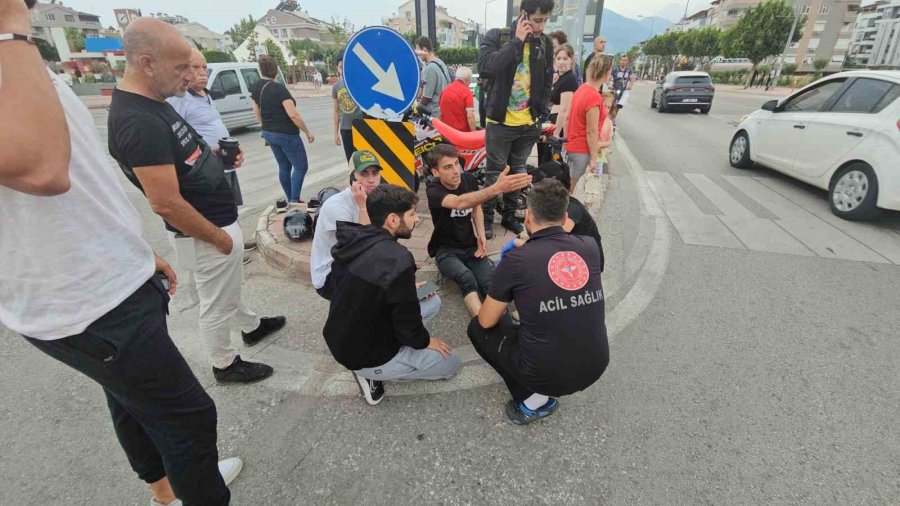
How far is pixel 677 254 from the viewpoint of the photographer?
176 inches

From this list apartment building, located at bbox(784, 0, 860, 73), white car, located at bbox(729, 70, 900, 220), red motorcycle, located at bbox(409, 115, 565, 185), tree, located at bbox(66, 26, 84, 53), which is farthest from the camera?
apartment building, located at bbox(784, 0, 860, 73)

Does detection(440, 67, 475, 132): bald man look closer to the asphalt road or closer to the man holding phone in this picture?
the man holding phone

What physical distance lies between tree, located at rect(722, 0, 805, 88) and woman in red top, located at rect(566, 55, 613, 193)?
151ft

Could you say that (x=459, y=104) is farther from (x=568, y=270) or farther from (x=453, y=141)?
(x=568, y=270)

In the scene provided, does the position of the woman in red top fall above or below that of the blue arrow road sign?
below

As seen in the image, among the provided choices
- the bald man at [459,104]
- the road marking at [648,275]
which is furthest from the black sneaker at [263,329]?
the bald man at [459,104]

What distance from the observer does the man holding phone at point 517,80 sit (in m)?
3.94

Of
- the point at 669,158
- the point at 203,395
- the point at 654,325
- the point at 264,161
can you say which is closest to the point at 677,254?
the point at 654,325

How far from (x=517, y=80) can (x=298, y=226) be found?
8.92 ft

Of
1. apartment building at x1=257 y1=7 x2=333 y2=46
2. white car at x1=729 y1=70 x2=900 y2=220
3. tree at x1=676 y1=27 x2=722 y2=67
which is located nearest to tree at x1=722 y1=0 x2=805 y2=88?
tree at x1=676 y1=27 x2=722 y2=67

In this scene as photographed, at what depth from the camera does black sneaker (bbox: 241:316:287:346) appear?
10.1 ft

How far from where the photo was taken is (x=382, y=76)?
3.36 metres

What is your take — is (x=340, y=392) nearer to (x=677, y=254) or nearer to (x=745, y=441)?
(x=745, y=441)

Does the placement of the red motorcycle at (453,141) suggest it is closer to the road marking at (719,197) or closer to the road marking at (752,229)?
the road marking at (752,229)
